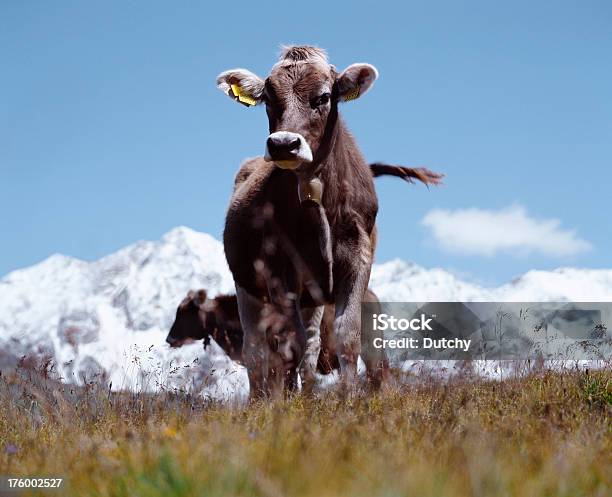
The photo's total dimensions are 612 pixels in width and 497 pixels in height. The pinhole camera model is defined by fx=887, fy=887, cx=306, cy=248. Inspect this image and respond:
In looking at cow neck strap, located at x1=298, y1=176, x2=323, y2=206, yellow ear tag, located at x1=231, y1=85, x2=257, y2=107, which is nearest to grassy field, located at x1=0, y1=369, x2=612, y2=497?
cow neck strap, located at x1=298, y1=176, x2=323, y2=206

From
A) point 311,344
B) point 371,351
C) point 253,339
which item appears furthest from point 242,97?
point 371,351

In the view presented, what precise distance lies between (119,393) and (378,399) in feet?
7.97

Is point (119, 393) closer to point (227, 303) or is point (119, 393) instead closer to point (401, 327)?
point (401, 327)

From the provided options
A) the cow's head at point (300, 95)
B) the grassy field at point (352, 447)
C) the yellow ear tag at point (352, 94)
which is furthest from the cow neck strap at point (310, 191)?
the grassy field at point (352, 447)

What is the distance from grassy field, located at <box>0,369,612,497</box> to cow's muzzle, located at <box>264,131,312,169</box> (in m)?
2.34

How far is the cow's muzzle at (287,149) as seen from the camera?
8.23m

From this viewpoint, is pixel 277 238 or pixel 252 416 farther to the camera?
pixel 277 238

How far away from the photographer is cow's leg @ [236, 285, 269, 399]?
902 cm

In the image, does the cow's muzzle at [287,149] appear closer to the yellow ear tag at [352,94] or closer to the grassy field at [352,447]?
the yellow ear tag at [352,94]

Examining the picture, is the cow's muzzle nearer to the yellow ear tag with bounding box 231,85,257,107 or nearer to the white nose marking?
the white nose marking

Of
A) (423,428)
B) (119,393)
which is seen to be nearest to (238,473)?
(423,428)

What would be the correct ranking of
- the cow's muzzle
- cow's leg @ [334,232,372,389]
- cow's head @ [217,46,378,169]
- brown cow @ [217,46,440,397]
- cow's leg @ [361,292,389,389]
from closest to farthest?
the cow's muzzle → cow's head @ [217,46,378,169] → cow's leg @ [334,232,372,389] → brown cow @ [217,46,440,397] → cow's leg @ [361,292,389,389]

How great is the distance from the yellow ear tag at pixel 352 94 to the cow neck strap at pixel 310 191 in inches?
41.3

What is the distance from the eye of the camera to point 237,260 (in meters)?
9.63
